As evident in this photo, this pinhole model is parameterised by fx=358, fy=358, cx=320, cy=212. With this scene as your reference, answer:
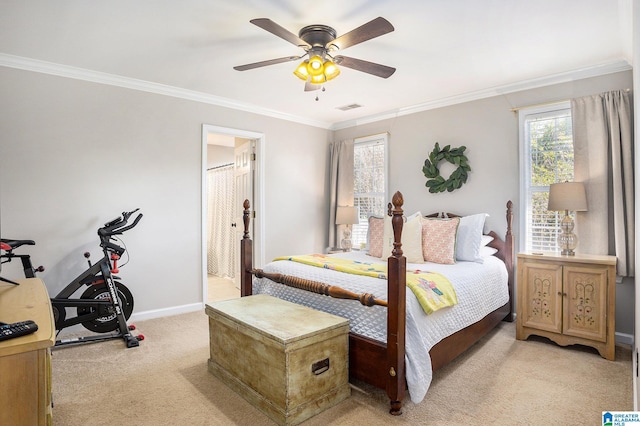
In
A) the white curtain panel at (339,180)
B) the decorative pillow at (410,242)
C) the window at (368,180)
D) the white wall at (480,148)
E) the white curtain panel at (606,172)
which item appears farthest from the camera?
the white curtain panel at (339,180)

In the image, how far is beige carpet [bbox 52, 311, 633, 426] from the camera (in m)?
2.05

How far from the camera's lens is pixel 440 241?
3.50 metres

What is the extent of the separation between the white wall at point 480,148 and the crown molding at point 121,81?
1.86 meters

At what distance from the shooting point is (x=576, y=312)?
299 centimetres

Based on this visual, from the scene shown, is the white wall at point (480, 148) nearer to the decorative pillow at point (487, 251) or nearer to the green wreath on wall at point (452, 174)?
the green wreath on wall at point (452, 174)

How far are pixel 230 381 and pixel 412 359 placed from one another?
3.92 feet

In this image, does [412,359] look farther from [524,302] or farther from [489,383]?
[524,302]

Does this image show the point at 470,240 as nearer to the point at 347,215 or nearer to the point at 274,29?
the point at 347,215

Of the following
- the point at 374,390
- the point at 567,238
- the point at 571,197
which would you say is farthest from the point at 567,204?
the point at 374,390

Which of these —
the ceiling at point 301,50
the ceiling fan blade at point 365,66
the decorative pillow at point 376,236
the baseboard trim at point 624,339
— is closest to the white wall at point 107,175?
the ceiling at point 301,50

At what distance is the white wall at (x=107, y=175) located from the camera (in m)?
3.19

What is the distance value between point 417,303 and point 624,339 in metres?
2.31

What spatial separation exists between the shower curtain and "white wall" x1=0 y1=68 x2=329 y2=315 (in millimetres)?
1314

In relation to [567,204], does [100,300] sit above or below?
below
